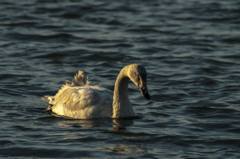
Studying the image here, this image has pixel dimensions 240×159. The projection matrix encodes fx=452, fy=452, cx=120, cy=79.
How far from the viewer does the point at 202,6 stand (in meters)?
24.4

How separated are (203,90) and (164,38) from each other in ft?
21.3

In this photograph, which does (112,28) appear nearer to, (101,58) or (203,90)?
(101,58)

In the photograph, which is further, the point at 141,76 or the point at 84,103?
the point at 84,103

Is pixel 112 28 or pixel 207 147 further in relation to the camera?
pixel 112 28

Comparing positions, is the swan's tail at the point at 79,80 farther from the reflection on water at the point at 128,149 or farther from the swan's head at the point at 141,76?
the reflection on water at the point at 128,149

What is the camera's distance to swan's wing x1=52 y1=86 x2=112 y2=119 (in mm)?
9484

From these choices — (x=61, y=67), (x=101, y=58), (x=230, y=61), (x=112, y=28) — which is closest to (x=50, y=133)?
(x=61, y=67)

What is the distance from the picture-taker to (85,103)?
31.3ft

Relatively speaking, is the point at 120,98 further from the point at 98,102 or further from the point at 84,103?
the point at 84,103

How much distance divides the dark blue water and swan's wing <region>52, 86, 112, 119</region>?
210 mm

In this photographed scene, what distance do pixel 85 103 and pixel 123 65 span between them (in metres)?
5.35

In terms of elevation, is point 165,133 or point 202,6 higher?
point 202,6

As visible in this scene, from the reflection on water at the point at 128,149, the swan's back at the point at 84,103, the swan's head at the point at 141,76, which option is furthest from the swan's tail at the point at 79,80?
the reflection on water at the point at 128,149

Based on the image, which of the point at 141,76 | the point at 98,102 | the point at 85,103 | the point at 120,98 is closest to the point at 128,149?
the point at 141,76
